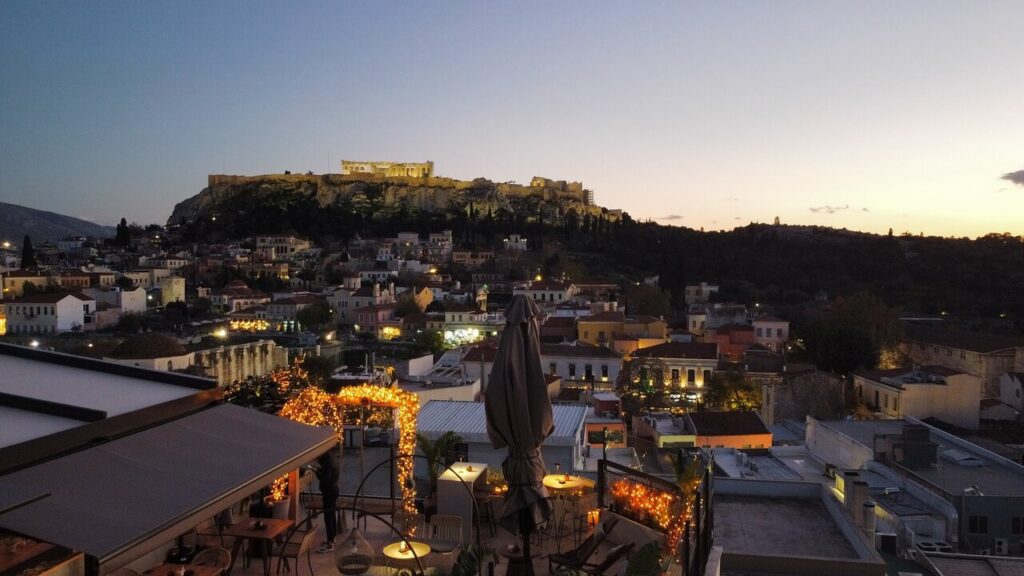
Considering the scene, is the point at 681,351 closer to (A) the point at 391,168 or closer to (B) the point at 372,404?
(B) the point at 372,404

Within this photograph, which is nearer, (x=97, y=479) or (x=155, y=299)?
(x=97, y=479)

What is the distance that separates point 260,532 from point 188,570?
1.93ft

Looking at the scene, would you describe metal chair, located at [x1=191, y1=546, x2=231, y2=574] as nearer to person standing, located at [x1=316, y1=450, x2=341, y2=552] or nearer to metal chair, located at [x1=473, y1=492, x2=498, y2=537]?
person standing, located at [x1=316, y1=450, x2=341, y2=552]

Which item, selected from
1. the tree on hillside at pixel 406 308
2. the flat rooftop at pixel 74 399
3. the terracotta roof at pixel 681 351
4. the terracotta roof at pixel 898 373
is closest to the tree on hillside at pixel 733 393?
the terracotta roof at pixel 681 351

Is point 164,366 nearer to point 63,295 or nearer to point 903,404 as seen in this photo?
point 63,295

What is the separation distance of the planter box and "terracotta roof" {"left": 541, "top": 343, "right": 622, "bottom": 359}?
23.2 meters

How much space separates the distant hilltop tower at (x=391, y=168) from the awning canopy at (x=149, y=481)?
11118 cm

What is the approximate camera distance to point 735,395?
984 inches

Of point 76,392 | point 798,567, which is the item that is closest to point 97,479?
point 76,392

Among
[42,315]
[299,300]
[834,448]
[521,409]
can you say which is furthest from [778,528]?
[42,315]

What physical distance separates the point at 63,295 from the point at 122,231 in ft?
129

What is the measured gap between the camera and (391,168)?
115500mm

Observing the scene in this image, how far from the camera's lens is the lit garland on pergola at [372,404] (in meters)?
6.41

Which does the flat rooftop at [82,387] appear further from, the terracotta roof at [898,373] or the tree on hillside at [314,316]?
the tree on hillside at [314,316]
